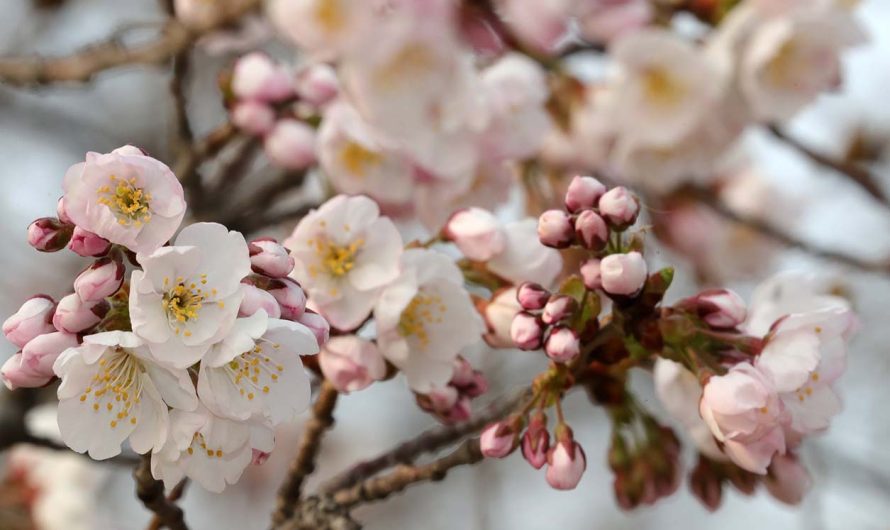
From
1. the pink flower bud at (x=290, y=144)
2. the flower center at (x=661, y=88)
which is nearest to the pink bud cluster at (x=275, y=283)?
the pink flower bud at (x=290, y=144)

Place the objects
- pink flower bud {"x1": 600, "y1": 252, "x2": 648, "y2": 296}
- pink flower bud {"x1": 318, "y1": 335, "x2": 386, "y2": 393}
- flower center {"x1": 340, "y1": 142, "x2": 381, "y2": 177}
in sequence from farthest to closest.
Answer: flower center {"x1": 340, "y1": 142, "x2": 381, "y2": 177} → pink flower bud {"x1": 318, "y1": 335, "x2": 386, "y2": 393} → pink flower bud {"x1": 600, "y1": 252, "x2": 648, "y2": 296}

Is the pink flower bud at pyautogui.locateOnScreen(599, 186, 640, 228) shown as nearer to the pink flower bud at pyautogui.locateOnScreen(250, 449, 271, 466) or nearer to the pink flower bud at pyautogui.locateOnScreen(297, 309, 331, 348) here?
the pink flower bud at pyautogui.locateOnScreen(297, 309, 331, 348)

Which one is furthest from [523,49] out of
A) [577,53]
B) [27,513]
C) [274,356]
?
[27,513]

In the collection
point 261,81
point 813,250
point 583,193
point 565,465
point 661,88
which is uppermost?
point 583,193

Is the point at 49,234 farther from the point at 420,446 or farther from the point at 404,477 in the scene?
the point at 420,446

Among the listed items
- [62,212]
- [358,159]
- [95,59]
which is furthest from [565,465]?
[95,59]

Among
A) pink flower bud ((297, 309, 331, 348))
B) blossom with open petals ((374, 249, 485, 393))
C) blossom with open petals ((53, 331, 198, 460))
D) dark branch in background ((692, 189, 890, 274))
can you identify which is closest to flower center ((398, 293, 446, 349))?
blossom with open petals ((374, 249, 485, 393))
